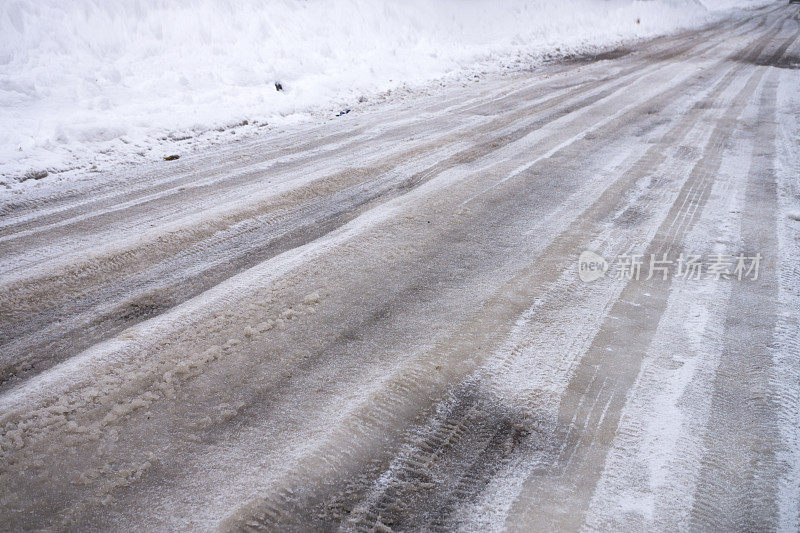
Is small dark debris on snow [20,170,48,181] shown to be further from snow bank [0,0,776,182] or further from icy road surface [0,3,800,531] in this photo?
icy road surface [0,3,800,531]

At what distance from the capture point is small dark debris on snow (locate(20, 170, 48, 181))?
4930 millimetres

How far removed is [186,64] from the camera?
874cm

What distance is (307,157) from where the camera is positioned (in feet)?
18.1

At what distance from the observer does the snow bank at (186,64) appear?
19.8 ft

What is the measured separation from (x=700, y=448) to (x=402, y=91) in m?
8.27

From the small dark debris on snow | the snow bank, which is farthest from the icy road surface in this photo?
the snow bank

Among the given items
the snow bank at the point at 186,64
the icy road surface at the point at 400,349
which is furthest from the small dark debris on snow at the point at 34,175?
the icy road surface at the point at 400,349

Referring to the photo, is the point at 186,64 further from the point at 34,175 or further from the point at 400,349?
the point at 400,349

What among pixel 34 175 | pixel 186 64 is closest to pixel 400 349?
pixel 34 175

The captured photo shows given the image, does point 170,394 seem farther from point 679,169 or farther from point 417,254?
point 679,169

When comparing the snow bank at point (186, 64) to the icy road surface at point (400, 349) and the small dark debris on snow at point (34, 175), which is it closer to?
the small dark debris on snow at point (34, 175)

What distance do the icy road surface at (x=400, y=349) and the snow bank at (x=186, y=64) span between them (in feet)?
5.12

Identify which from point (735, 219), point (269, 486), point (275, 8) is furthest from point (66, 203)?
point (275, 8)

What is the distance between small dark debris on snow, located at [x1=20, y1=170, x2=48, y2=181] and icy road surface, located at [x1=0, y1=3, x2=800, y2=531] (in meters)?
0.36
